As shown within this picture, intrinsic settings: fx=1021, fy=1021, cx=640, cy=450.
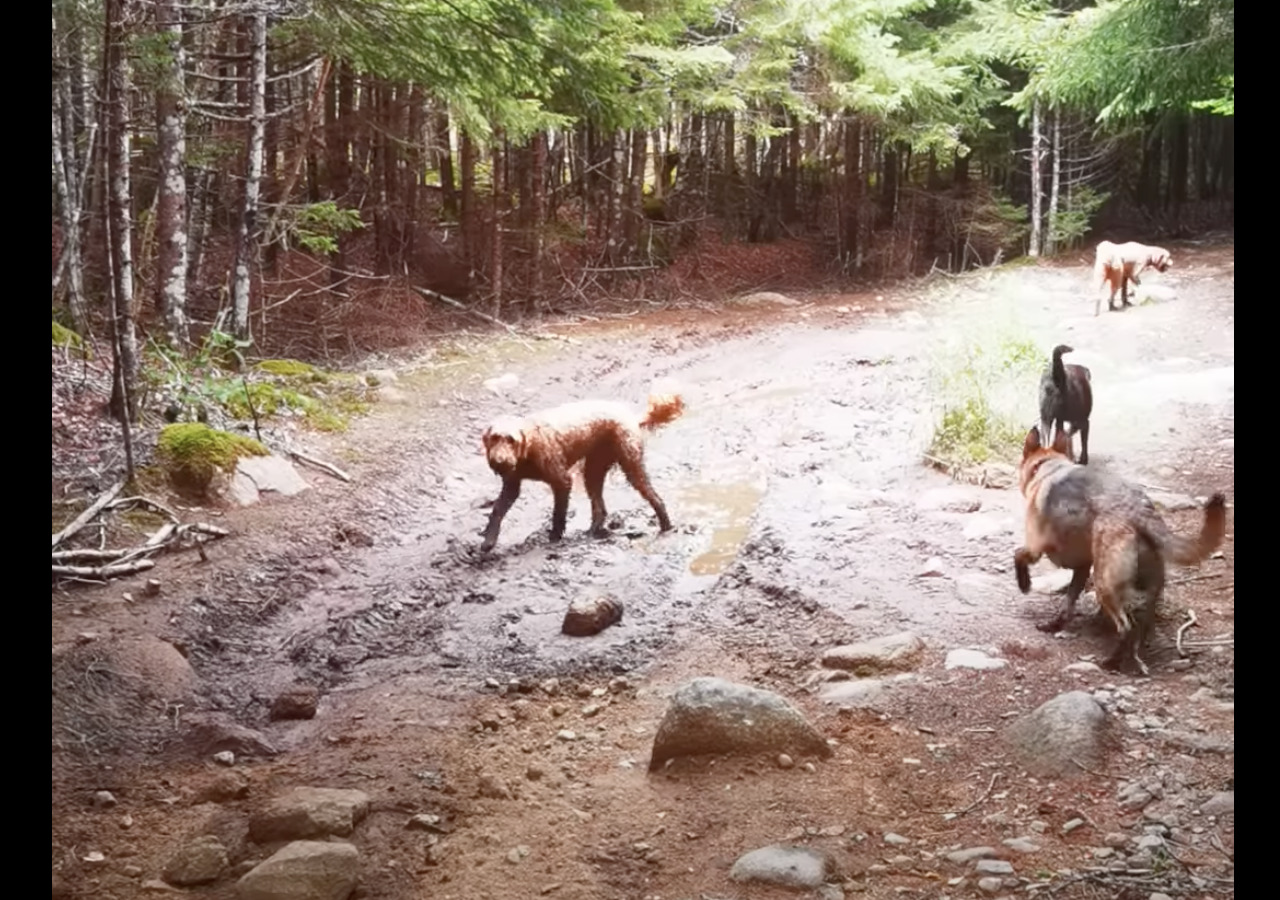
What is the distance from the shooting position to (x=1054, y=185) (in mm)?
2688

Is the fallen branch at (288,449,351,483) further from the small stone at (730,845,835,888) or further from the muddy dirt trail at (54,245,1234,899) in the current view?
the small stone at (730,845,835,888)

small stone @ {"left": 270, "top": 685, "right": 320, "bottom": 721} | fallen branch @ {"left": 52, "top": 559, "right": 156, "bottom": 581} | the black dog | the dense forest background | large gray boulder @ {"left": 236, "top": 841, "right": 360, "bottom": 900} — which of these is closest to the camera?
large gray boulder @ {"left": 236, "top": 841, "right": 360, "bottom": 900}

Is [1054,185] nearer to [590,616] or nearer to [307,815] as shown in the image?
[590,616]

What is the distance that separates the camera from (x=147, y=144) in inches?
113

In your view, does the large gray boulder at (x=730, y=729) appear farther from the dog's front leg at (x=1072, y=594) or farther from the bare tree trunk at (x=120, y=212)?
the bare tree trunk at (x=120, y=212)

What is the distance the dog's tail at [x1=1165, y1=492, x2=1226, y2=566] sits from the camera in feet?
6.72

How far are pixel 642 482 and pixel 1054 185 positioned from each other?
1.34 m

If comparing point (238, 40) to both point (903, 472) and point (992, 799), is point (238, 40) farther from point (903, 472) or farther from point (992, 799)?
point (992, 799)

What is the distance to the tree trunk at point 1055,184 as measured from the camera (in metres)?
2.63

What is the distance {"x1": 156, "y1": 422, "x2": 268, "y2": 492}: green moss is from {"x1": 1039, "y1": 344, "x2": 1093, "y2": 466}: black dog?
6.57 ft

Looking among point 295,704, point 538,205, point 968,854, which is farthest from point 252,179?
point 968,854

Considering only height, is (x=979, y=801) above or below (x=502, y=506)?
below

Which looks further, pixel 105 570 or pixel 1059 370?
pixel 1059 370

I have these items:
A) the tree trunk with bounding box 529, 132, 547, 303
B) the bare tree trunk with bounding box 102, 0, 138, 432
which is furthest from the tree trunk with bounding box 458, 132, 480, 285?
the bare tree trunk with bounding box 102, 0, 138, 432
